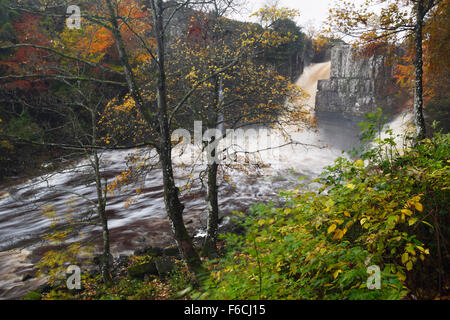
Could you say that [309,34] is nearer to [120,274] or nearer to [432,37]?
[432,37]

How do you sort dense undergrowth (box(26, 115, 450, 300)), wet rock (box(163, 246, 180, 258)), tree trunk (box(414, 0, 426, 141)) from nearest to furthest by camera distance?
dense undergrowth (box(26, 115, 450, 300))
tree trunk (box(414, 0, 426, 141))
wet rock (box(163, 246, 180, 258))

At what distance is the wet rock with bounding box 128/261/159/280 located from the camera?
8.66 metres

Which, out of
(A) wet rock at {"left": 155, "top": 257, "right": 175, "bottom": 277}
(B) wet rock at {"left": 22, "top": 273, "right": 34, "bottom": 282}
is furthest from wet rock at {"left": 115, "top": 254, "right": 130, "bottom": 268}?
(B) wet rock at {"left": 22, "top": 273, "right": 34, "bottom": 282}

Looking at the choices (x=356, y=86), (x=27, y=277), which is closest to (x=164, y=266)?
(x=27, y=277)

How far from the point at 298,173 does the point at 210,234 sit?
9.71 meters

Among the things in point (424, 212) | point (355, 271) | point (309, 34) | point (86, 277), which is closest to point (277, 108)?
point (424, 212)

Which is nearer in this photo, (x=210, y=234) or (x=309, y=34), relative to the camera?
(x=210, y=234)

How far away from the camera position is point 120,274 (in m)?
9.00

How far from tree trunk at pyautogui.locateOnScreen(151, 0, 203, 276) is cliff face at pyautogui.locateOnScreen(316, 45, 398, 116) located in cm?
1810

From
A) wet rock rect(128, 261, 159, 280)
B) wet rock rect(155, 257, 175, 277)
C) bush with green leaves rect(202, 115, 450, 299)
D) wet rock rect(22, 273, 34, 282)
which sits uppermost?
bush with green leaves rect(202, 115, 450, 299)

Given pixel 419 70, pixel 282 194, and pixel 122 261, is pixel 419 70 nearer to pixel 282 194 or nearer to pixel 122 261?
pixel 282 194

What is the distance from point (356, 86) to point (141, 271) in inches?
883

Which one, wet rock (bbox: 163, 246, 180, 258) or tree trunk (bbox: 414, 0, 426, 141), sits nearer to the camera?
tree trunk (bbox: 414, 0, 426, 141)

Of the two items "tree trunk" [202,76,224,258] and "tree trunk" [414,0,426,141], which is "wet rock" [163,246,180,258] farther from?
"tree trunk" [414,0,426,141]
